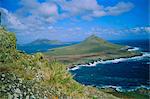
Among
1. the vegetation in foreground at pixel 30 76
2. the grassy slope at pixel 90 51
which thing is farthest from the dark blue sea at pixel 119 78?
the vegetation in foreground at pixel 30 76

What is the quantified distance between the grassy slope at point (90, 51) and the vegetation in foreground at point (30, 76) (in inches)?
4409

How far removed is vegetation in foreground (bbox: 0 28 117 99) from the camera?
8992 mm

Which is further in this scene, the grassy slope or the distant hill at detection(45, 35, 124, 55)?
the distant hill at detection(45, 35, 124, 55)

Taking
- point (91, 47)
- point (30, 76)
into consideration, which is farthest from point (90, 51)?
point (30, 76)

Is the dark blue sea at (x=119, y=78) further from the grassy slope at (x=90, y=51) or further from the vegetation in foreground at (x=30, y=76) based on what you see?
the vegetation in foreground at (x=30, y=76)

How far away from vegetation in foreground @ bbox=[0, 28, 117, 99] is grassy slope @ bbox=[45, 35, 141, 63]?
111986 millimetres

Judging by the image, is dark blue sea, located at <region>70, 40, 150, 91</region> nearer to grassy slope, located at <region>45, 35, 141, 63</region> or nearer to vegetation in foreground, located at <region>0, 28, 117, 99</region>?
grassy slope, located at <region>45, 35, 141, 63</region>

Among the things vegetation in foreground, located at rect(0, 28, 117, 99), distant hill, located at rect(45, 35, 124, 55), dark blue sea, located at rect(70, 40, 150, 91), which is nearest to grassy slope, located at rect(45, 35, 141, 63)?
distant hill, located at rect(45, 35, 124, 55)

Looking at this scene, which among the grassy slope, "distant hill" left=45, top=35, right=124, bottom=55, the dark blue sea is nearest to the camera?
the dark blue sea

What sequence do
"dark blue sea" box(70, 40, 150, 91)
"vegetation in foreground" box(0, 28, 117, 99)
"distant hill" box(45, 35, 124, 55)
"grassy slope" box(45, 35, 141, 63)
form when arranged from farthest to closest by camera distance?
"distant hill" box(45, 35, 124, 55) → "grassy slope" box(45, 35, 141, 63) → "dark blue sea" box(70, 40, 150, 91) → "vegetation in foreground" box(0, 28, 117, 99)

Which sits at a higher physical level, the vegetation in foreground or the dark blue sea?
the vegetation in foreground

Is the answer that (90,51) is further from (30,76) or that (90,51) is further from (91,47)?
(30,76)

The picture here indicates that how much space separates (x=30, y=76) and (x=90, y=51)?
473 ft

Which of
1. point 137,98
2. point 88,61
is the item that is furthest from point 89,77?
point 88,61
